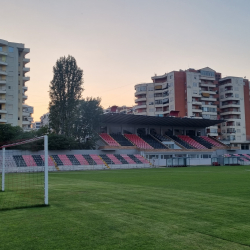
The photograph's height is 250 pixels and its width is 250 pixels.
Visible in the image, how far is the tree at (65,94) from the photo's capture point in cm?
5681

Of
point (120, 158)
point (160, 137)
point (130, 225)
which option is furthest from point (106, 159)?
point (130, 225)

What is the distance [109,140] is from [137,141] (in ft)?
20.7

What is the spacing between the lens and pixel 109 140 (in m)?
61.0

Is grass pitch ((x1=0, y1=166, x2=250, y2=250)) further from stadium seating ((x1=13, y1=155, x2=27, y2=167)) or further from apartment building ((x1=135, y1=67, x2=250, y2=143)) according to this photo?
apartment building ((x1=135, y1=67, x2=250, y2=143))

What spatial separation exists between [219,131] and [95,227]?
9782 centimetres

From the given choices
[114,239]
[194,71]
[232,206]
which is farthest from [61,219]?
[194,71]

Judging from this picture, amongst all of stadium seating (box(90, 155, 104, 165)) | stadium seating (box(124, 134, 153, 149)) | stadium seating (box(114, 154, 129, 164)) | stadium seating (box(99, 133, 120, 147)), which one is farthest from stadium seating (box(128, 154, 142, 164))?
stadium seating (box(90, 155, 104, 165))

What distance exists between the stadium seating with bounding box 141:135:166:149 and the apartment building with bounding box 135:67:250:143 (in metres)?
27.2

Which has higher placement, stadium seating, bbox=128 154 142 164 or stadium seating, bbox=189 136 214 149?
stadium seating, bbox=189 136 214 149

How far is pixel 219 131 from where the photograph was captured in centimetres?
10056

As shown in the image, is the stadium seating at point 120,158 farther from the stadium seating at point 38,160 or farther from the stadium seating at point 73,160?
the stadium seating at point 38,160

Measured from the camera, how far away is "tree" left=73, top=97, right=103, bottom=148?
190ft

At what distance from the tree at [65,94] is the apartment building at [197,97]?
135 feet

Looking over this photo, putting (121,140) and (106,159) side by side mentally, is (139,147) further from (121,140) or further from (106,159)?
(106,159)
